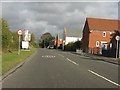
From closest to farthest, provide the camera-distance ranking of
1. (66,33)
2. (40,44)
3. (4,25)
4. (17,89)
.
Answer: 1. (17,89)
2. (4,25)
3. (66,33)
4. (40,44)

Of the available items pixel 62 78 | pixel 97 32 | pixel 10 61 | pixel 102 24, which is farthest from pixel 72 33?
pixel 62 78

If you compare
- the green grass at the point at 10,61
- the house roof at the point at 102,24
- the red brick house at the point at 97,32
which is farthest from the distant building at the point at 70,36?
the green grass at the point at 10,61

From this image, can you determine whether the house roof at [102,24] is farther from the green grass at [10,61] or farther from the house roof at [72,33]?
the house roof at [72,33]

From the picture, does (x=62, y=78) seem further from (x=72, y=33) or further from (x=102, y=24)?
(x=72, y=33)

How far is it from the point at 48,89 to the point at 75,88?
1020 mm

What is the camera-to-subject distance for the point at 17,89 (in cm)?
1015

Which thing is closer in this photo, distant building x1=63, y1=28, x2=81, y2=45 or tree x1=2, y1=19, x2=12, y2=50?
tree x1=2, y1=19, x2=12, y2=50

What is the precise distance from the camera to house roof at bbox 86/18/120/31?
256 ft

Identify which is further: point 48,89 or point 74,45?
point 74,45

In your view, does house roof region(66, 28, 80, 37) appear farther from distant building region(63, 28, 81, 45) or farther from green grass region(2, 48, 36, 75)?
green grass region(2, 48, 36, 75)

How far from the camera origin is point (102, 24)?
8056cm

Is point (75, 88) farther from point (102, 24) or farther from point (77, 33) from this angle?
point (77, 33)

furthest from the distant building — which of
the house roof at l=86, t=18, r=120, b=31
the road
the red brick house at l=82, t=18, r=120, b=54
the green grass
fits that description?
the road

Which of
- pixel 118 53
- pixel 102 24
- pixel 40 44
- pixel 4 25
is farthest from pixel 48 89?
pixel 40 44
